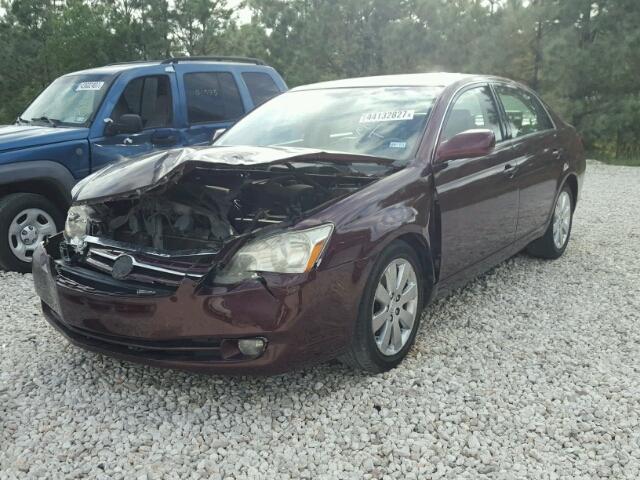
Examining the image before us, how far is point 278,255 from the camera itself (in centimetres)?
288

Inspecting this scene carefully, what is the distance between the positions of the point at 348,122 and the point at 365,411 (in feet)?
6.33

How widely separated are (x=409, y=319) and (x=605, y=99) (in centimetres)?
1422

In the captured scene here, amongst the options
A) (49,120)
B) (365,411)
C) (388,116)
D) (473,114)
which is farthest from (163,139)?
(365,411)

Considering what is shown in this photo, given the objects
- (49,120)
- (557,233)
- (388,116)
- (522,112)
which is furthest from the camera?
(49,120)

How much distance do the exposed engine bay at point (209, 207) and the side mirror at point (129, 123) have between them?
2.44m

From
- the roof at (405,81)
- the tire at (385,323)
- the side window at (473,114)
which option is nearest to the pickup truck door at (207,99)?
the roof at (405,81)

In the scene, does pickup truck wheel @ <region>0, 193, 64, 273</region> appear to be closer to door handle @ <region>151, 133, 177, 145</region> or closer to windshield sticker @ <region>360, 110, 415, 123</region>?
door handle @ <region>151, 133, 177, 145</region>

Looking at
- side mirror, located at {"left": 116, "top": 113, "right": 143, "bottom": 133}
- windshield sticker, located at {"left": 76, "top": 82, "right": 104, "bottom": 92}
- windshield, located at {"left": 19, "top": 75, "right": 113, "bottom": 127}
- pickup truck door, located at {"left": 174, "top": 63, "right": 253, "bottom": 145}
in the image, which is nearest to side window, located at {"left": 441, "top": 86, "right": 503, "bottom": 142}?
pickup truck door, located at {"left": 174, "top": 63, "right": 253, "bottom": 145}

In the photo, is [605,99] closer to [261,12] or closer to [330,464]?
[261,12]

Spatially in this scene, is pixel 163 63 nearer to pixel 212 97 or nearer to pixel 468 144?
pixel 212 97

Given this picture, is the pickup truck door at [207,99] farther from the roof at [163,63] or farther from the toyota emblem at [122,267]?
the toyota emblem at [122,267]

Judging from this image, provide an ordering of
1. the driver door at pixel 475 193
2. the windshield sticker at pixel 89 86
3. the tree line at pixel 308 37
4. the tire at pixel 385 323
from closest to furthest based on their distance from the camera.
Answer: the tire at pixel 385 323
the driver door at pixel 475 193
the windshield sticker at pixel 89 86
the tree line at pixel 308 37

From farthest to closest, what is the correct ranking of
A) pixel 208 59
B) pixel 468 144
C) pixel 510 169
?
pixel 208 59
pixel 510 169
pixel 468 144

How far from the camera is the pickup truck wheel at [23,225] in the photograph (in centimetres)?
530
